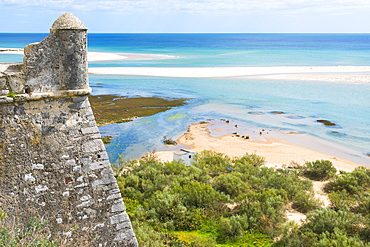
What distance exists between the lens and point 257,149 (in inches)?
852

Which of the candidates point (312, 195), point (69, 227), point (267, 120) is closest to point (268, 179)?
point (312, 195)

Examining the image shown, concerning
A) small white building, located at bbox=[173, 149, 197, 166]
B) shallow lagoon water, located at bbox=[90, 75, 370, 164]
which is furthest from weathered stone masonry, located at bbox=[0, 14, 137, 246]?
shallow lagoon water, located at bbox=[90, 75, 370, 164]

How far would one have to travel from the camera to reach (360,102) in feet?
114

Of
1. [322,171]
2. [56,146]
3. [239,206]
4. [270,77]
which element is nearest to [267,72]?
[270,77]

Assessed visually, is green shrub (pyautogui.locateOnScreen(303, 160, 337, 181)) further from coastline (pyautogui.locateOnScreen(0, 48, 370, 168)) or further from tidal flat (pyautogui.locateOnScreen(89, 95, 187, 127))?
tidal flat (pyautogui.locateOnScreen(89, 95, 187, 127))

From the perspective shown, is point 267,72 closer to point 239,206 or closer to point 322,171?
point 322,171

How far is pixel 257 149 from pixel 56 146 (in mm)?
17777

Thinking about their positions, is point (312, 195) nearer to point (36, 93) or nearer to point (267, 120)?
point (36, 93)

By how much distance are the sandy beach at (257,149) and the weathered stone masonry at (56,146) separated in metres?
13.5

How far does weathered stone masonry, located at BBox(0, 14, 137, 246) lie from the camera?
492 centimetres

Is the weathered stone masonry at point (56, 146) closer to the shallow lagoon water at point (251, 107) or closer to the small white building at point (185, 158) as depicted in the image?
the small white building at point (185, 158)

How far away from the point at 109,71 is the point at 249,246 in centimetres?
5146

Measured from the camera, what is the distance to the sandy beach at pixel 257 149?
63.8ft

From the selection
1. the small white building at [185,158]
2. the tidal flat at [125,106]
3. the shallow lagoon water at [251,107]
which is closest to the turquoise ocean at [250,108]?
the shallow lagoon water at [251,107]
